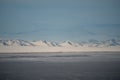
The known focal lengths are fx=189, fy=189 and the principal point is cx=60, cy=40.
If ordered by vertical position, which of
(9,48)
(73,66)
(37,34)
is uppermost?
(37,34)

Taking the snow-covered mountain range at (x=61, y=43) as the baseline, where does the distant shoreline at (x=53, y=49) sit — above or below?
below

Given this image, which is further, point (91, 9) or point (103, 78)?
point (91, 9)

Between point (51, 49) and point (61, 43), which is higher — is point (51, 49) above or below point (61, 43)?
below

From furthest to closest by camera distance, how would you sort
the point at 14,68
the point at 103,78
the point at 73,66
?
the point at 73,66
the point at 14,68
the point at 103,78

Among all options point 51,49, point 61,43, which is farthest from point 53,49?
point 61,43

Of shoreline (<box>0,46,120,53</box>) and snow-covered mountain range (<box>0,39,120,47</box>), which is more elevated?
snow-covered mountain range (<box>0,39,120,47</box>)

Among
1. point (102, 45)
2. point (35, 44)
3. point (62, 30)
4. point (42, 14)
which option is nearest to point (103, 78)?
point (102, 45)

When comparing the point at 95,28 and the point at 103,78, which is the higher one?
the point at 95,28

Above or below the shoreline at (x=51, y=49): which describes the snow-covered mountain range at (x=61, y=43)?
above

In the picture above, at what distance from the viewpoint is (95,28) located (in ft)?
14.4

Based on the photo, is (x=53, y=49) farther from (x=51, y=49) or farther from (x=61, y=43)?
(x=61, y=43)

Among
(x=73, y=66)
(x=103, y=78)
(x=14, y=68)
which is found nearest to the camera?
(x=103, y=78)

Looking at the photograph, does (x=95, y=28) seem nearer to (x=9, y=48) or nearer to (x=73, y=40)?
(x=73, y=40)

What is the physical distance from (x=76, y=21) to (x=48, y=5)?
758mm
